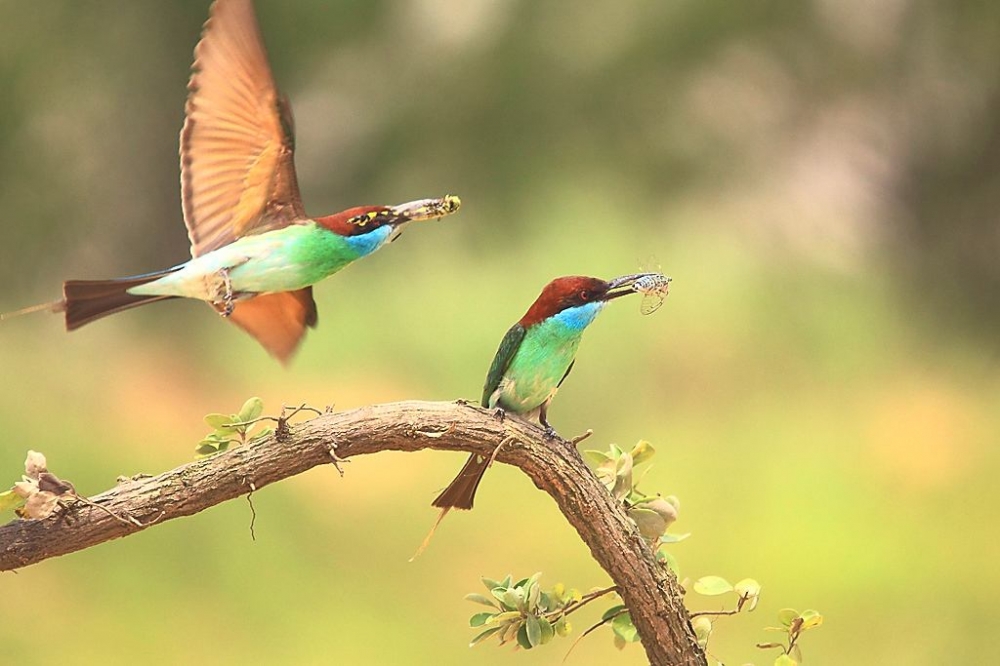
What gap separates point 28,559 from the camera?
1014mm

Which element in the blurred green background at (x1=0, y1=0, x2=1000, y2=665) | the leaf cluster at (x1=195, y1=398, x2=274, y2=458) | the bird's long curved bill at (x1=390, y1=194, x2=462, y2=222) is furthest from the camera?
the blurred green background at (x1=0, y1=0, x2=1000, y2=665)

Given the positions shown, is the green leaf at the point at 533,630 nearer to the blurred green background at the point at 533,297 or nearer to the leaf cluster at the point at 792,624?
the leaf cluster at the point at 792,624

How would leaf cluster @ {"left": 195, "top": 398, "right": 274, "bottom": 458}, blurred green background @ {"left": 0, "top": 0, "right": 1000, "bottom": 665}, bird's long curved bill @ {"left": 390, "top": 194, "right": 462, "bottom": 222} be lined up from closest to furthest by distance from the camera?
bird's long curved bill @ {"left": 390, "top": 194, "right": 462, "bottom": 222}, leaf cluster @ {"left": 195, "top": 398, "right": 274, "bottom": 458}, blurred green background @ {"left": 0, "top": 0, "right": 1000, "bottom": 665}

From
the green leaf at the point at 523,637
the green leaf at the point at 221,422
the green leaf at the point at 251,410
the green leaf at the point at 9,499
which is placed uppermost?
the green leaf at the point at 251,410

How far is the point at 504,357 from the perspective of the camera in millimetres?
1156

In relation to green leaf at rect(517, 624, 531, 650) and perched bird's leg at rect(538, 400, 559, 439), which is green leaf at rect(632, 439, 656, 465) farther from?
green leaf at rect(517, 624, 531, 650)

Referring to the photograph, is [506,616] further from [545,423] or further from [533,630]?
[545,423]

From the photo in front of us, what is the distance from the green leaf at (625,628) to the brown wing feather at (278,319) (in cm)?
42

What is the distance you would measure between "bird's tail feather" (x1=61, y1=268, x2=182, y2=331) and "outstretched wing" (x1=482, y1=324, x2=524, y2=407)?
33 centimetres

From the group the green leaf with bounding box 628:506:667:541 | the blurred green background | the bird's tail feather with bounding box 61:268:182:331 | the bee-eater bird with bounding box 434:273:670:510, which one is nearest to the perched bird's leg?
the bee-eater bird with bounding box 434:273:670:510

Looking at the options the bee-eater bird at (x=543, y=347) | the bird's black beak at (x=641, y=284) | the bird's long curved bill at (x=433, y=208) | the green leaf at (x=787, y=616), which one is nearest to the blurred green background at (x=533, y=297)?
the green leaf at (x=787, y=616)

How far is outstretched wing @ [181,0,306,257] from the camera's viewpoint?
1.03m

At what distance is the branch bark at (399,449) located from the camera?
101cm

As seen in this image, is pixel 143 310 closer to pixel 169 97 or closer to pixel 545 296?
pixel 169 97
